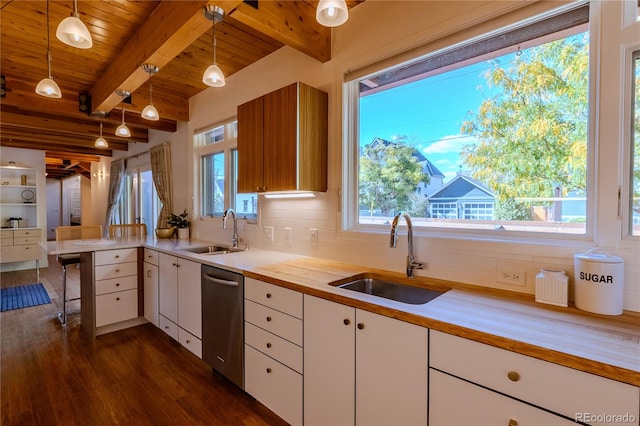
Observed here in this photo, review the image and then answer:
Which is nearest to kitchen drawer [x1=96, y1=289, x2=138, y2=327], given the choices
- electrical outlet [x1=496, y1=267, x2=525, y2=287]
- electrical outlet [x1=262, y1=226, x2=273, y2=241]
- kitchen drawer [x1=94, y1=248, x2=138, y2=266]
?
kitchen drawer [x1=94, y1=248, x2=138, y2=266]

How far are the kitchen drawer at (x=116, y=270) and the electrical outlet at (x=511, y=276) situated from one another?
342 centimetres

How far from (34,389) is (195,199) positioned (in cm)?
233

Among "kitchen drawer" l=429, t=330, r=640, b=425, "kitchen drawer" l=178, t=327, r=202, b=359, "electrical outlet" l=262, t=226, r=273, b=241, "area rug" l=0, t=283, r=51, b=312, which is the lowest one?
"area rug" l=0, t=283, r=51, b=312

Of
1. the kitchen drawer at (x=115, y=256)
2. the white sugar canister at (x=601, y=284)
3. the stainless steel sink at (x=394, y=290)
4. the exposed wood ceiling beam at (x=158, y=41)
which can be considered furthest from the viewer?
the kitchen drawer at (x=115, y=256)

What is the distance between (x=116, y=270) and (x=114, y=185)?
13.9 feet

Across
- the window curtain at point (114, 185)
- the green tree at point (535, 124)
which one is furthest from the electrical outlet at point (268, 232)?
the window curtain at point (114, 185)

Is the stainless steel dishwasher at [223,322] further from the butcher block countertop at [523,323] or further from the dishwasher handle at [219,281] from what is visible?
the butcher block countertop at [523,323]

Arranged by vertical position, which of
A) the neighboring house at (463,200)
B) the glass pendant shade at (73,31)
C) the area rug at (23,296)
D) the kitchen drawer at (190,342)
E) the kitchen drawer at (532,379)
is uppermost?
the glass pendant shade at (73,31)

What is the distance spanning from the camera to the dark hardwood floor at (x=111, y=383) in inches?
74.4

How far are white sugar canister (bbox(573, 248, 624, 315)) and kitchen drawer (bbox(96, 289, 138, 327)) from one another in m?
3.75

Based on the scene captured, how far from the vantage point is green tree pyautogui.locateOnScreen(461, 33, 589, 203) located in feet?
4.63

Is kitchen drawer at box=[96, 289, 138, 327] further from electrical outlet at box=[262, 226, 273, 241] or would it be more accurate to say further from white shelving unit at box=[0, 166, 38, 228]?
white shelving unit at box=[0, 166, 38, 228]

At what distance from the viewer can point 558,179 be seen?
1464 millimetres

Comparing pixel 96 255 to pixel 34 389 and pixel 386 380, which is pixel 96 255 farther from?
pixel 386 380
